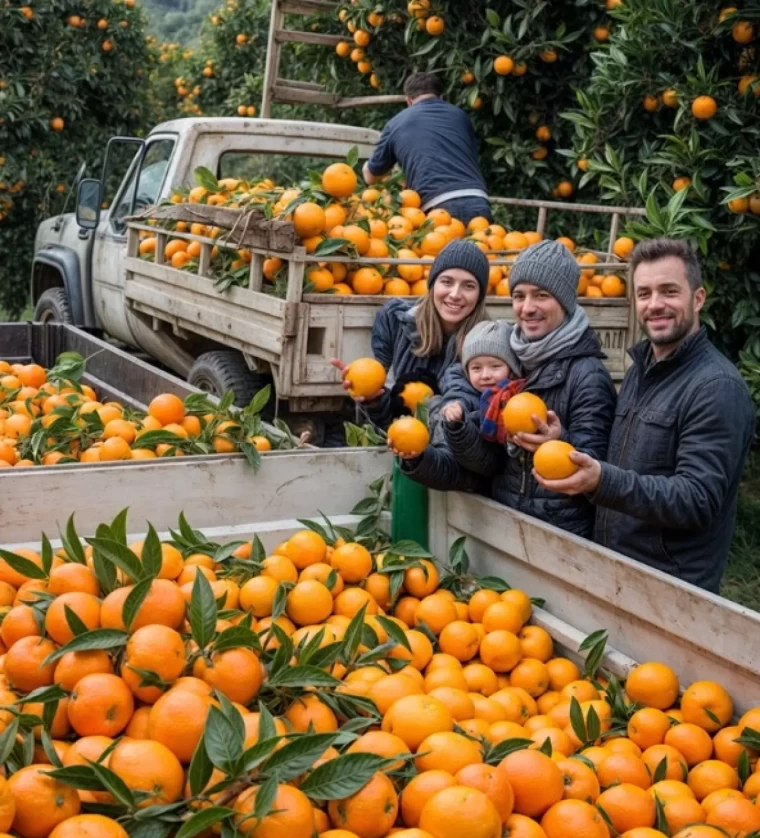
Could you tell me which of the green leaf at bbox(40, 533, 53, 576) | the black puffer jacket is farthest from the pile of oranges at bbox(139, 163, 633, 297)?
the green leaf at bbox(40, 533, 53, 576)

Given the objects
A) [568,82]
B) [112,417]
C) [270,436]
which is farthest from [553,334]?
[568,82]

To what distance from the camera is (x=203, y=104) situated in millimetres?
14664

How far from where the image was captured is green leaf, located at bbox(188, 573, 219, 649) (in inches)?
88.4

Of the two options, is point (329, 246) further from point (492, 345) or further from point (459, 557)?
point (459, 557)

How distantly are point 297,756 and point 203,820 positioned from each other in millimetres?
219

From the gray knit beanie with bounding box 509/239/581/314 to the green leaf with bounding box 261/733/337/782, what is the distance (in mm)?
1804

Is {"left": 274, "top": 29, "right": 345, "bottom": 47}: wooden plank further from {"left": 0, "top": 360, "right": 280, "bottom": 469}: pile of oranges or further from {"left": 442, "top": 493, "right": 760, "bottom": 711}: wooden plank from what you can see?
{"left": 442, "top": 493, "right": 760, "bottom": 711}: wooden plank

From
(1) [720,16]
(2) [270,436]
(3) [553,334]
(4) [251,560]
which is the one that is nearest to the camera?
(4) [251,560]

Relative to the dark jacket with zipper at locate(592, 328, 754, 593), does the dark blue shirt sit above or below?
above

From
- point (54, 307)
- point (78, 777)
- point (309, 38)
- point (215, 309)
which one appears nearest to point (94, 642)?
point (78, 777)

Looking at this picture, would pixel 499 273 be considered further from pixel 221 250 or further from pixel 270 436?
pixel 270 436

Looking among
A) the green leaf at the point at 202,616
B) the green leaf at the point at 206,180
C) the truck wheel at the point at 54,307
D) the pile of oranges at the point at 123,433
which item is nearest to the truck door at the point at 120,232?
the truck wheel at the point at 54,307

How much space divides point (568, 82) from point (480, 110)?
72 cm

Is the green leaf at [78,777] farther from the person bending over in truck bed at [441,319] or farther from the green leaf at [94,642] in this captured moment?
the person bending over in truck bed at [441,319]
